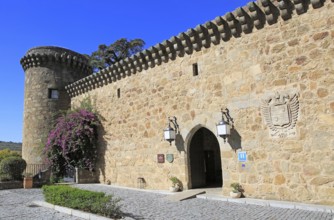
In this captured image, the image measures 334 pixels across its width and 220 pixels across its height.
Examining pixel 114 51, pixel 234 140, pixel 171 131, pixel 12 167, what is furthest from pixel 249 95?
pixel 114 51

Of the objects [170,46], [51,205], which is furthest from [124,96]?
[51,205]

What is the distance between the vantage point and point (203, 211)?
20.5 feet

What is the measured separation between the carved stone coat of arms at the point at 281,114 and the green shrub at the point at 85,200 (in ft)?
13.2

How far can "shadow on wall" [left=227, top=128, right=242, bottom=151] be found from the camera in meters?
7.69

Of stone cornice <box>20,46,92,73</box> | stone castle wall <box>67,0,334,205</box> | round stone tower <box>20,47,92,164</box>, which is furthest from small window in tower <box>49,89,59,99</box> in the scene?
stone castle wall <box>67,0,334,205</box>

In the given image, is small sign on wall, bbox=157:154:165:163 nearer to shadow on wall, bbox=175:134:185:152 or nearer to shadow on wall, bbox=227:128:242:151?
shadow on wall, bbox=175:134:185:152

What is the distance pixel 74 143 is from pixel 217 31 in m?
7.87

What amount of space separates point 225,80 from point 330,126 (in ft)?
9.63

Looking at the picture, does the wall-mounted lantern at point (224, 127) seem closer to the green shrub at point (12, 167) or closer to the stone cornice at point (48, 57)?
the green shrub at point (12, 167)

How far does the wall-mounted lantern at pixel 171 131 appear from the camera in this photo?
9.12 meters

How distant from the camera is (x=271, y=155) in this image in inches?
277

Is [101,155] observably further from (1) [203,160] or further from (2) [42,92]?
(2) [42,92]

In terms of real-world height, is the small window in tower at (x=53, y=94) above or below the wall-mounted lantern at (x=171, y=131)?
above

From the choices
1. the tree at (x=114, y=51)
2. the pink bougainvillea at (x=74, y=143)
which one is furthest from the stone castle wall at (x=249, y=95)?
the tree at (x=114, y=51)
